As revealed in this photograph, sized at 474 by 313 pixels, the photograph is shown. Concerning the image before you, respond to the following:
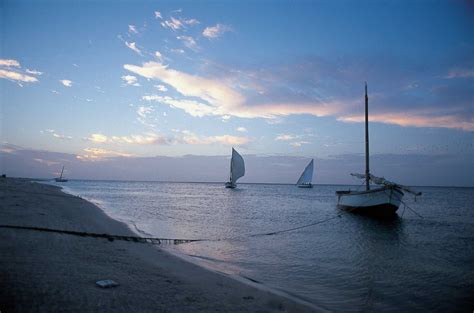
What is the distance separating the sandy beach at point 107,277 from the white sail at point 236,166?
8511cm

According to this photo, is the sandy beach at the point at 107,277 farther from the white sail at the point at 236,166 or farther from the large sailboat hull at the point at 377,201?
the white sail at the point at 236,166

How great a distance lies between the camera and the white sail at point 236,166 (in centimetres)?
9656

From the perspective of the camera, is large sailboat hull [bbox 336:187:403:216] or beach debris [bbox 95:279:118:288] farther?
large sailboat hull [bbox 336:187:403:216]

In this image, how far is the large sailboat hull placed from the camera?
30.7 metres

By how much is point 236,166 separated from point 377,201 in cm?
6956

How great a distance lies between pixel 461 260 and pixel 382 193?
655 inches

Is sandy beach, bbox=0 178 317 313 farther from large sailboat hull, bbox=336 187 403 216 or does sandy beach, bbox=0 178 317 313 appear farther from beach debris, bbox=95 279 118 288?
large sailboat hull, bbox=336 187 403 216

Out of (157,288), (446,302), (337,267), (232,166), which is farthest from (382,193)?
(232,166)

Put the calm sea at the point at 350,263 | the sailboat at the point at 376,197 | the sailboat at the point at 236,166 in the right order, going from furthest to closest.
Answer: the sailboat at the point at 236,166 < the sailboat at the point at 376,197 < the calm sea at the point at 350,263

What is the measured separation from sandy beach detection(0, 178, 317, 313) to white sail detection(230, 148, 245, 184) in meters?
85.1

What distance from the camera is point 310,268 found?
486 inches

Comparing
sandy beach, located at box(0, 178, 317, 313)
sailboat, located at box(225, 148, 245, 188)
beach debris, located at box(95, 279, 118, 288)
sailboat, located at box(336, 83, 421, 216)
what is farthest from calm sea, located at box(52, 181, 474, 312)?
sailboat, located at box(225, 148, 245, 188)

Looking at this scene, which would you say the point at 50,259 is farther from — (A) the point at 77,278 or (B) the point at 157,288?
(B) the point at 157,288

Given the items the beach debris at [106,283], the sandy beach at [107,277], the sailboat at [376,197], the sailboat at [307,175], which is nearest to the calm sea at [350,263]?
the sandy beach at [107,277]
